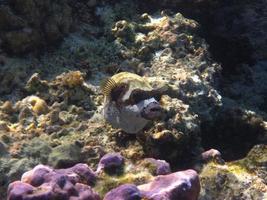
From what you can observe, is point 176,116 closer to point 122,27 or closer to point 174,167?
point 174,167

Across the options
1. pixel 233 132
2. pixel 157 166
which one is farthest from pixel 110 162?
pixel 233 132

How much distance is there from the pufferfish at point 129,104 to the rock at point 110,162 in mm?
381

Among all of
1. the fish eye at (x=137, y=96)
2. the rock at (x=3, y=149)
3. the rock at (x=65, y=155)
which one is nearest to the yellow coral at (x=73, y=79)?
the fish eye at (x=137, y=96)

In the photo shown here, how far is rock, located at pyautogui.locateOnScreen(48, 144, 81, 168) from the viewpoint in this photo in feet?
11.0

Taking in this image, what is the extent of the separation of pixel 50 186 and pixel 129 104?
1.10 metres

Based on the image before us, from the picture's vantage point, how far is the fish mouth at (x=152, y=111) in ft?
11.9

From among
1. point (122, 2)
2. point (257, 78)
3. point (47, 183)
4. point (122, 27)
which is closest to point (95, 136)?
point (47, 183)

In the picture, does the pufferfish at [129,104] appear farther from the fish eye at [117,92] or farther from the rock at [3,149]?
the rock at [3,149]

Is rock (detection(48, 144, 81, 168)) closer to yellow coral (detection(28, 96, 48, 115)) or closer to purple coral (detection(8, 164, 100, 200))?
purple coral (detection(8, 164, 100, 200))

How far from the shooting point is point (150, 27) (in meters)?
5.13

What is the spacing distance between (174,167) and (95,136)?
729 mm

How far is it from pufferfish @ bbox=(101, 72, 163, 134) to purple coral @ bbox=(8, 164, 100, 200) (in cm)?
72

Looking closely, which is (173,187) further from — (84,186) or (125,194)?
(84,186)

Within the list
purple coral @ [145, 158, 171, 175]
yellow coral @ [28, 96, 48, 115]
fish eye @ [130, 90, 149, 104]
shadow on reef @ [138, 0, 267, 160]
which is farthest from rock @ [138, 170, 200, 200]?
shadow on reef @ [138, 0, 267, 160]
